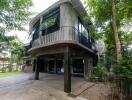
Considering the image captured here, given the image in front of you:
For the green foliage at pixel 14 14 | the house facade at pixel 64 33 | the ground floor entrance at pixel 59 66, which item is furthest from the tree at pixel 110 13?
the green foliage at pixel 14 14

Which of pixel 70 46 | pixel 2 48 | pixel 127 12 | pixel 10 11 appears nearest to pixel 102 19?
pixel 127 12

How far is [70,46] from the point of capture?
27.1 feet

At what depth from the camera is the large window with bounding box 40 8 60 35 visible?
945 centimetres

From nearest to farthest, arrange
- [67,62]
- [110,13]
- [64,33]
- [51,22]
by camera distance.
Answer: [67,62] < [64,33] < [110,13] < [51,22]

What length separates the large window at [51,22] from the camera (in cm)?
945

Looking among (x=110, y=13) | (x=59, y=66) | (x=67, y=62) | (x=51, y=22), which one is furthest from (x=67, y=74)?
(x=59, y=66)

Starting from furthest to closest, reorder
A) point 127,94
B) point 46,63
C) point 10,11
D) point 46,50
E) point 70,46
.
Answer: point 46,63 < point 10,11 < point 46,50 < point 70,46 < point 127,94

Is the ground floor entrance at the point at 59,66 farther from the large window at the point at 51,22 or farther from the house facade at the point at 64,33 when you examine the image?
the large window at the point at 51,22

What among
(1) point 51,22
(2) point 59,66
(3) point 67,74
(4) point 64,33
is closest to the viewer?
(3) point 67,74

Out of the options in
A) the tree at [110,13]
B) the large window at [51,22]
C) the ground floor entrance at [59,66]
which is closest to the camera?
the tree at [110,13]

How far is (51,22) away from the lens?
10141 millimetres

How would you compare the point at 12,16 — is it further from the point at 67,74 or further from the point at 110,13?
the point at 110,13

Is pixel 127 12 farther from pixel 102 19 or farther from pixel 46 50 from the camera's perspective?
pixel 46 50

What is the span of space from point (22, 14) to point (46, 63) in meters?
8.59
